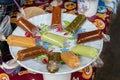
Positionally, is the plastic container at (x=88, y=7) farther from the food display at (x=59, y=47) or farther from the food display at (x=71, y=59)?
the food display at (x=71, y=59)

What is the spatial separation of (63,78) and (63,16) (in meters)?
0.25

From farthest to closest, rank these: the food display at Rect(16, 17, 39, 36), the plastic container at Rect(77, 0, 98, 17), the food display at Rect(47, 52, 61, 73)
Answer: the plastic container at Rect(77, 0, 98, 17) < the food display at Rect(16, 17, 39, 36) < the food display at Rect(47, 52, 61, 73)

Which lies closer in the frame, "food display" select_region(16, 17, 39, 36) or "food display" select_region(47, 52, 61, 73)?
"food display" select_region(47, 52, 61, 73)

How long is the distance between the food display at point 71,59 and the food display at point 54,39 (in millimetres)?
60

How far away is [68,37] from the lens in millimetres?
831

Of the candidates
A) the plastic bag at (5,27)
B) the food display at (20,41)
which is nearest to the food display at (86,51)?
the food display at (20,41)

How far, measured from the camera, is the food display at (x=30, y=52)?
714 millimetres

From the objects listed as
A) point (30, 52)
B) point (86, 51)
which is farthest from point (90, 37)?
point (30, 52)

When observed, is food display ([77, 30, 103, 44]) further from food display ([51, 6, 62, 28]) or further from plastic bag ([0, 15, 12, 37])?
plastic bag ([0, 15, 12, 37])

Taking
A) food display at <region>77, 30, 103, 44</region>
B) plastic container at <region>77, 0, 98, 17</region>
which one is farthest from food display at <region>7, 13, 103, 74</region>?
plastic container at <region>77, 0, 98, 17</region>

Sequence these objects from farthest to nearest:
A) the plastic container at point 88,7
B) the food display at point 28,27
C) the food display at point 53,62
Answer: the plastic container at point 88,7, the food display at point 28,27, the food display at point 53,62

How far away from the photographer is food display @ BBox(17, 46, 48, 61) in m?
0.71

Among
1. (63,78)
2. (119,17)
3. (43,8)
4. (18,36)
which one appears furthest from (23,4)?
(119,17)

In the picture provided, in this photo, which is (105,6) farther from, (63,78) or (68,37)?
(63,78)
